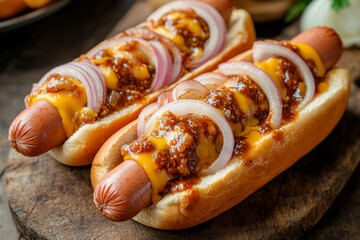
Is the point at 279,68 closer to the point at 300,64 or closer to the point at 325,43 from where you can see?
the point at 300,64

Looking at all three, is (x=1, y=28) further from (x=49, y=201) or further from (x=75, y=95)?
→ (x=49, y=201)

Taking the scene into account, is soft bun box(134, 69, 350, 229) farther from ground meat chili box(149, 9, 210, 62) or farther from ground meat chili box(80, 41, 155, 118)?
ground meat chili box(149, 9, 210, 62)

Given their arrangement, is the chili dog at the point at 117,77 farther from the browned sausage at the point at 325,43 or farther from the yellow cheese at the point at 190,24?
the browned sausage at the point at 325,43

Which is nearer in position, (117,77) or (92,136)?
(92,136)

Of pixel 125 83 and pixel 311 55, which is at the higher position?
pixel 311 55

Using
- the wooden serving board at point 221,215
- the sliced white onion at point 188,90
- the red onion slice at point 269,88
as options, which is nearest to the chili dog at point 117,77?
the wooden serving board at point 221,215

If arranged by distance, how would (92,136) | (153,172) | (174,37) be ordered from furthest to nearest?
(174,37) → (92,136) → (153,172)

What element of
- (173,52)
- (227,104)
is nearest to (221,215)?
(227,104)

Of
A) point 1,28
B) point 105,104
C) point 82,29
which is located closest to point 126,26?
point 82,29
